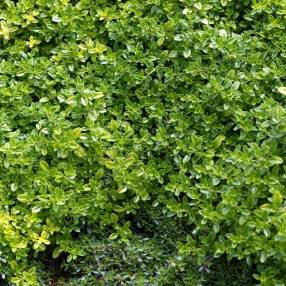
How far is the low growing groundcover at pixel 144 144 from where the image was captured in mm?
3311

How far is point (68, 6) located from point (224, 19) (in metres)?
0.90

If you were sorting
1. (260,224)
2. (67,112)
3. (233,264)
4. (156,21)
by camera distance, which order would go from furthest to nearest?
(156,21) < (67,112) < (233,264) < (260,224)

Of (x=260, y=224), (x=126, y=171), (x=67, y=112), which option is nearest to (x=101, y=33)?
(x=67, y=112)

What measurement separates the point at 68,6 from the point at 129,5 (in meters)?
0.36

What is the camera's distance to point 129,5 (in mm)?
4020

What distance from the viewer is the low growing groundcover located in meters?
3.31

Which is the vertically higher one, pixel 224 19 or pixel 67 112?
pixel 224 19

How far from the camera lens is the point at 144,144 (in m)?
3.68

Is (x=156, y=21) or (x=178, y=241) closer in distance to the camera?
(x=178, y=241)

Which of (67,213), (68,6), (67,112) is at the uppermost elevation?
(68,6)

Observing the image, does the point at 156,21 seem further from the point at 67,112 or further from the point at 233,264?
the point at 233,264

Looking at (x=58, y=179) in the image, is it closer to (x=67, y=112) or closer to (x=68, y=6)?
(x=67, y=112)

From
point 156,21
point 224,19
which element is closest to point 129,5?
point 156,21

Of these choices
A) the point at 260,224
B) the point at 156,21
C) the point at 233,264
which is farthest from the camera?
the point at 156,21
